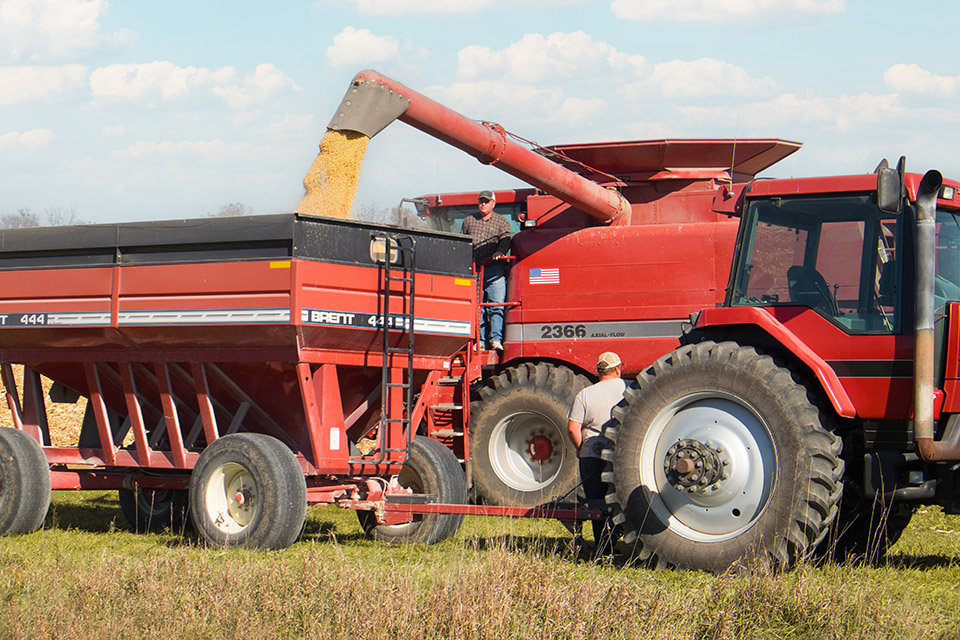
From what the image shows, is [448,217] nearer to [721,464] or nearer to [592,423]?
[592,423]

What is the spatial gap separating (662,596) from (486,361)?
6544 mm

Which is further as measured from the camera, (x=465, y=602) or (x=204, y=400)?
(x=204, y=400)

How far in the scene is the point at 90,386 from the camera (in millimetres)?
10031

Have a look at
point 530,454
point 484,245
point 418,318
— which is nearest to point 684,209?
point 484,245

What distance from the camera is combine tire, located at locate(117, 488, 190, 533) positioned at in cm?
1073

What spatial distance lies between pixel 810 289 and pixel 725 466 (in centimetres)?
135

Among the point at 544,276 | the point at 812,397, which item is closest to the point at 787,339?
the point at 812,397

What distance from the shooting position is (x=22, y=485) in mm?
9516

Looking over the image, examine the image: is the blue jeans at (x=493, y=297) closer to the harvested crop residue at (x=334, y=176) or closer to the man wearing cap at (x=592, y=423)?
the harvested crop residue at (x=334, y=176)

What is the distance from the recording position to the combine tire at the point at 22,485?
31.0ft

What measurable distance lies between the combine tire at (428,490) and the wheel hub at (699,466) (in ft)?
9.52

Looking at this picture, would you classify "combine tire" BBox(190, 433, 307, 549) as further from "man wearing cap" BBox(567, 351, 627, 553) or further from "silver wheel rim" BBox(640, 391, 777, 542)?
"silver wheel rim" BBox(640, 391, 777, 542)

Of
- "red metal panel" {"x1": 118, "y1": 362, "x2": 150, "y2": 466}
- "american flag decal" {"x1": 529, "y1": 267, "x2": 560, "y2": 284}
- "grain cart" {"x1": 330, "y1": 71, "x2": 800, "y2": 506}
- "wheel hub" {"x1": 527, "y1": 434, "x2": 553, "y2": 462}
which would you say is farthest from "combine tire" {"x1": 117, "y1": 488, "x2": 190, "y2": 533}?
"american flag decal" {"x1": 529, "y1": 267, "x2": 560, "y2": 284}

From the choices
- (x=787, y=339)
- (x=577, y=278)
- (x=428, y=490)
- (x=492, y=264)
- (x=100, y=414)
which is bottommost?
(x=428, y=490)
